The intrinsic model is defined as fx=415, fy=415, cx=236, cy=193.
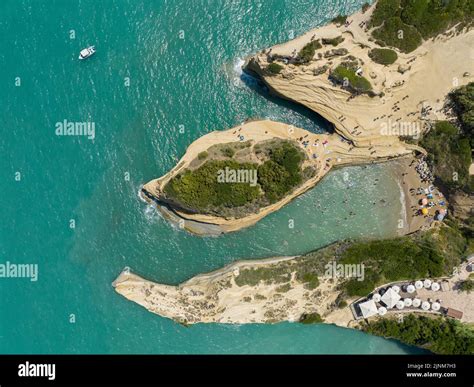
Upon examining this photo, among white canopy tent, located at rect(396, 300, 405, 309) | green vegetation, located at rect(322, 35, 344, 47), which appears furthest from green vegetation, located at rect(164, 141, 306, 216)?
white canopy tent, located at rect(396, 300, 405, 309)

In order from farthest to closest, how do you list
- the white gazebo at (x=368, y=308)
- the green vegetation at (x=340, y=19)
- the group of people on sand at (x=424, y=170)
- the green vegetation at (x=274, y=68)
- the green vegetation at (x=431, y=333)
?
the group of people on sand at (x=424, y=170), the white gazebo at (x=368, y=308), the green vegetation at (x=340, y=19), the green vegetation at (x=431, y=333), the green vegetation at (x=274, y=68)

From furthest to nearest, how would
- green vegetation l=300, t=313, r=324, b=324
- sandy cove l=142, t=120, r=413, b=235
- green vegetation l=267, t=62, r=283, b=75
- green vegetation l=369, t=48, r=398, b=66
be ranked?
green vegetation l=300, t=313, r=324, b=324
sandy cove l=142, t=120, r=413, b=235
green vegetation l=267, t=62, r=283, b=75
green vegetation l=369, t=48, r=398, b=66

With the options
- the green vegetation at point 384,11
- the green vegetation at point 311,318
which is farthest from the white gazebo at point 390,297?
the green vegetation at point 384,11

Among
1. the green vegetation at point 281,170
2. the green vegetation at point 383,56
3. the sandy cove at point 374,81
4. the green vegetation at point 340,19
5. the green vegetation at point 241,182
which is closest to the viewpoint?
the green vegetation at point 383,56

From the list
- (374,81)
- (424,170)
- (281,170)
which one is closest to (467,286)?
(424,170)

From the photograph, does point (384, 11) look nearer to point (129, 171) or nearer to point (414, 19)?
point (414, 19)

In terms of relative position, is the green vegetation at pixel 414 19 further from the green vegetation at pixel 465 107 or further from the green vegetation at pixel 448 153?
the green vegetation at pixel 448 153

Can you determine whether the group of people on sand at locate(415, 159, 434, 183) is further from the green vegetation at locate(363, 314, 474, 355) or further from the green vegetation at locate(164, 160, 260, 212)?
the green vegetation at locate(164, 160, 260, 212)
